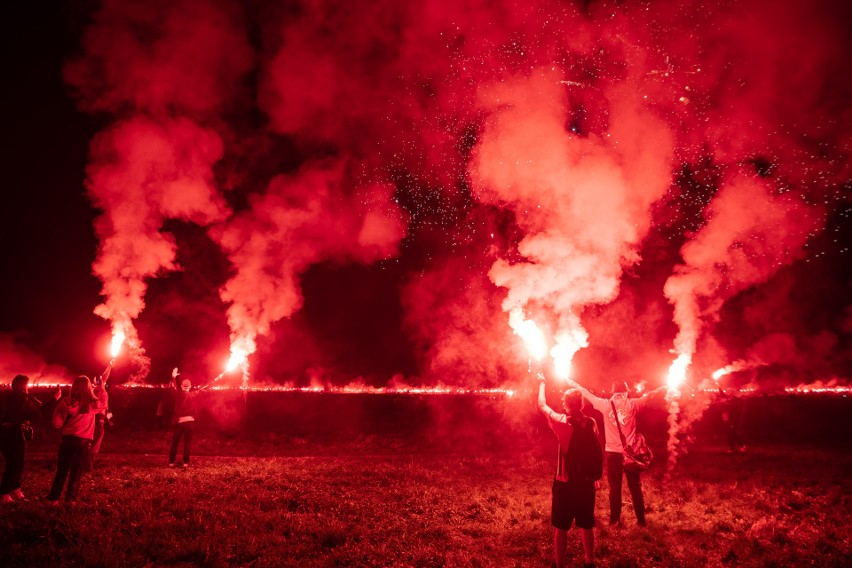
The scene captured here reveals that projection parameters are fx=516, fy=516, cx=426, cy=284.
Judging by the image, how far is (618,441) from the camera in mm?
8711

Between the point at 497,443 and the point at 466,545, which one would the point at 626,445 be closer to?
the point at 466,545

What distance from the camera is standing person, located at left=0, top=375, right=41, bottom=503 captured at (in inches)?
Result: 327

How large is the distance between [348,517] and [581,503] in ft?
13.5

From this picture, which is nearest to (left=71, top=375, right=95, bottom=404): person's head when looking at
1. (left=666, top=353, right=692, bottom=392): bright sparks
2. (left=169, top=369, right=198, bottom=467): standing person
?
(left=169, top=369, right=198, bottom=467): standing person

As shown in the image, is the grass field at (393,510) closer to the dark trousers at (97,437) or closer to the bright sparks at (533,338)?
the dark trousers at (97,437)

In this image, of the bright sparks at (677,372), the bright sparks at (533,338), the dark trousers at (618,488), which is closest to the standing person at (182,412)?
the bright sparks at (533,338)

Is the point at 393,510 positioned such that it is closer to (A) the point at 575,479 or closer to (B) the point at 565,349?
(A) the point at 575,479

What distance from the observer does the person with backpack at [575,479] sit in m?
6.45

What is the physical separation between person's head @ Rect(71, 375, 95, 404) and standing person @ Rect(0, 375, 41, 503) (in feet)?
2.28

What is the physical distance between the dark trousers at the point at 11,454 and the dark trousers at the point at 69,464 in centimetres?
61

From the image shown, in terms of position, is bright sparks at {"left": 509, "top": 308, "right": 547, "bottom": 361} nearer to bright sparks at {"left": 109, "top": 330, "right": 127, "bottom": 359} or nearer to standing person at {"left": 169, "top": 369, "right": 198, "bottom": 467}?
standing person at {"left": 169, "top": 369, "right": 198, "bottom": 467}

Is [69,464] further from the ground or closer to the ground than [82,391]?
closer to the ground

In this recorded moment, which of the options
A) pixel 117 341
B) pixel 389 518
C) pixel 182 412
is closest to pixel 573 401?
pixel 389 518

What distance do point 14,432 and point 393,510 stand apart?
252 inches
